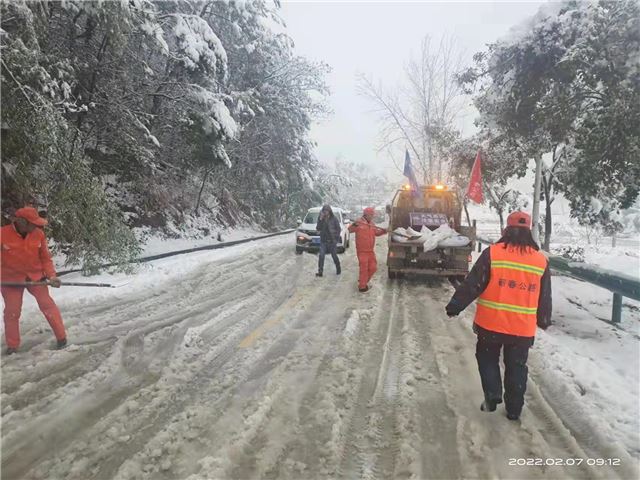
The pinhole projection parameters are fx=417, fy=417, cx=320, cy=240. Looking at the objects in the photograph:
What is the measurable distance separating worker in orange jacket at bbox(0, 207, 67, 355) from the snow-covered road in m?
0.35

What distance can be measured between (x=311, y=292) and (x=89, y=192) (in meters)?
5.33

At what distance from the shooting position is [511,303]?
3.64 m

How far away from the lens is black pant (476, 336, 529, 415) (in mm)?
3658

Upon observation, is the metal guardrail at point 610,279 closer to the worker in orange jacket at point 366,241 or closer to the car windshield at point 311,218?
the worker in orange jacket at point 366,241

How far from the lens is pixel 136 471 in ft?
9.55

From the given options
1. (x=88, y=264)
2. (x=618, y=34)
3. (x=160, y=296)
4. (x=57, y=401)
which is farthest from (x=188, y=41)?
(x=57, y=401)

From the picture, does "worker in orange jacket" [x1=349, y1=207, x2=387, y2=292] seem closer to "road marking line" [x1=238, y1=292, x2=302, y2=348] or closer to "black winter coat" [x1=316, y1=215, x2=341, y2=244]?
"black winter coat" [x1=316, y1=215, x2=341, y2=244]

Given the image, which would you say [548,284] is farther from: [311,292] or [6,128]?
[6,128]

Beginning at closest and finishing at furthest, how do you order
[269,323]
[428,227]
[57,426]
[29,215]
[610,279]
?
[57,426] < [29,215] < [610,279] < [269,323] < [428,227]

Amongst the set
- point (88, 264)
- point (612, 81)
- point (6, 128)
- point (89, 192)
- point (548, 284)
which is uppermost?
point (612, 81)

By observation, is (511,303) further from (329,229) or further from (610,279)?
(329,229)

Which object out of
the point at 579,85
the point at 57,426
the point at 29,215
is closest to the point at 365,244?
the point at 579,85

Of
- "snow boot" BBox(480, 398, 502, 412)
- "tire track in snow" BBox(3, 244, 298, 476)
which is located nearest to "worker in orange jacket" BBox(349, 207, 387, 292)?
"snow boot" BBox(480, 398, 502, 412)

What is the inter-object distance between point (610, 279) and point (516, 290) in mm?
3833
